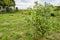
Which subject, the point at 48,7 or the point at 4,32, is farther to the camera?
the point at 4,32

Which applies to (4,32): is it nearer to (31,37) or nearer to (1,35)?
(1,35)

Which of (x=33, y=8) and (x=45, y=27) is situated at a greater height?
(x=33, y=8)

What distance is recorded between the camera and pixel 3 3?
39.0 metres

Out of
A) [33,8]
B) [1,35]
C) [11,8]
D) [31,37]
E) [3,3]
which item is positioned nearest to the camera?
[33,8]

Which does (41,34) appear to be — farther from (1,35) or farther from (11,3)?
(11,3)

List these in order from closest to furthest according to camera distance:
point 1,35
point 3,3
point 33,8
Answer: point 33,8, point 1,35, point 3,3

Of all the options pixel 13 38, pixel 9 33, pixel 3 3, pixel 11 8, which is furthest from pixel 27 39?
pixel 11 8

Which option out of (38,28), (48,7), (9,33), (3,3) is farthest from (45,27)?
(3,3)

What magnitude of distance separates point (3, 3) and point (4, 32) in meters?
24.6

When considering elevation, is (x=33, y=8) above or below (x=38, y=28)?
above

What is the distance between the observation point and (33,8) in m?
12.5

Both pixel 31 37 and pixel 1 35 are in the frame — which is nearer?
pixel 31 37

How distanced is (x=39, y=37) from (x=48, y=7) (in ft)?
9.50

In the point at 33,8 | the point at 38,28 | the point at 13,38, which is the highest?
the point at 33,8
